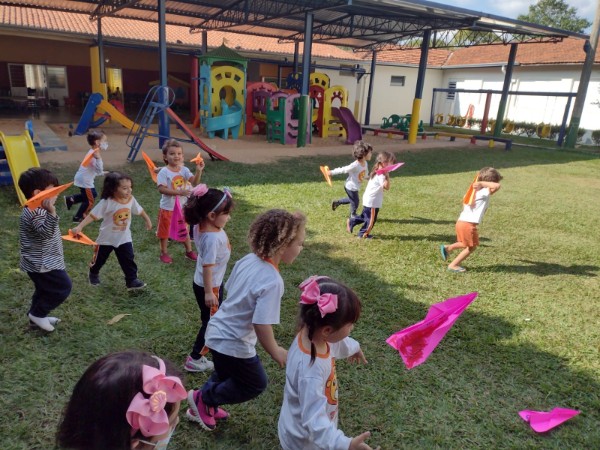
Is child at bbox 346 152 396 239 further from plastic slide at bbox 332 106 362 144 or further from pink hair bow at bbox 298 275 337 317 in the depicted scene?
plastic slide at bbox 332 106 362 144

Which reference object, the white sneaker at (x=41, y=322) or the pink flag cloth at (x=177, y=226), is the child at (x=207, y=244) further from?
the pink flag cloth at (x=177, y=226)

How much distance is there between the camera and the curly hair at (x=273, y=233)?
6.88ft

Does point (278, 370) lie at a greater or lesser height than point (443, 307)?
lesser

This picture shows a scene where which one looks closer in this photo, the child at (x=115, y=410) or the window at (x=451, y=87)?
the child at (x=115, y=410)

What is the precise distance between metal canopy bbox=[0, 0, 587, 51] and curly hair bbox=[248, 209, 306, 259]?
12179 mm

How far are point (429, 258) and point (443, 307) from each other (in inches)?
116

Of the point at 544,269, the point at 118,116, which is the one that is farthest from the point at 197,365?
the point at 118,116

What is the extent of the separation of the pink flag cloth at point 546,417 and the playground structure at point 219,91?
44.9 ft

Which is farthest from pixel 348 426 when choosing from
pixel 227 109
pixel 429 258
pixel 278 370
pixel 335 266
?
pixel 227 109

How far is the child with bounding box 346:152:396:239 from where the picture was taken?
5680 mm

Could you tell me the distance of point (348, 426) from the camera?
2645 mm

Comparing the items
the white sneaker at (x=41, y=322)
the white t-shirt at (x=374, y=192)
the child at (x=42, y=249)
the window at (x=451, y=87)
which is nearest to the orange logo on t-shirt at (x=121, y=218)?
the child at (x=42, y=249)

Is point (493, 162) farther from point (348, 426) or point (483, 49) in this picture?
point (483, 49)

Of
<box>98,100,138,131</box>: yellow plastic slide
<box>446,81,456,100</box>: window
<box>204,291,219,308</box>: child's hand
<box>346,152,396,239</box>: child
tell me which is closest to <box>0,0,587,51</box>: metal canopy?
<box>98,100,138,131</box>: yellow plastic slide
